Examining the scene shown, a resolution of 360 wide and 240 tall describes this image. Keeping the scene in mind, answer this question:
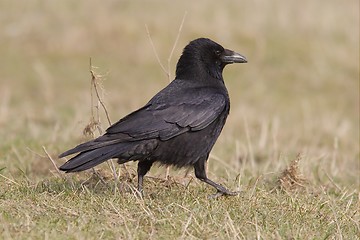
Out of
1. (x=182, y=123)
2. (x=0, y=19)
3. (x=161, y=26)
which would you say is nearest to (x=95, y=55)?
(x=161, y=26)

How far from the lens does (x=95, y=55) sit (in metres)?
15.4

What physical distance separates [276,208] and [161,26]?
10.9 meters

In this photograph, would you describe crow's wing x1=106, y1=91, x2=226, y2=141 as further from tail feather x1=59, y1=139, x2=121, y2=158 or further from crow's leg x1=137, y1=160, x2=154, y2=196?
crow's leg x1=137, y1=160, x2=154, y2=196

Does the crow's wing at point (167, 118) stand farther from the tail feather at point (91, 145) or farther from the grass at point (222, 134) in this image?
the grass at point (222, 134)

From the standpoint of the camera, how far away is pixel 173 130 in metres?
5.69

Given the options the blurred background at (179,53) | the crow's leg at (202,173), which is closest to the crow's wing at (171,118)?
the crow's leg at (202,173)

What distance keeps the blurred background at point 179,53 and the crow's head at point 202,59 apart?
2.82 meters

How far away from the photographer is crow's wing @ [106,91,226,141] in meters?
5.55

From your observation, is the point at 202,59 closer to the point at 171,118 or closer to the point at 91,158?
the point at 171,118

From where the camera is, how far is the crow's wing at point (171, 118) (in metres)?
5.55

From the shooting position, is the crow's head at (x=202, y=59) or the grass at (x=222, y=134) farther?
the crow's head at (x=202, y=59)

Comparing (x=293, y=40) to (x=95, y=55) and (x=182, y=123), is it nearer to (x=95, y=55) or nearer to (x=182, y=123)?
(x=95, y=55)

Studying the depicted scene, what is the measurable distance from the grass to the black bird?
0.28 m

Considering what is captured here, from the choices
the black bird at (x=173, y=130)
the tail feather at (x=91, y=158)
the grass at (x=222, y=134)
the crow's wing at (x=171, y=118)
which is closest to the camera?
the grass at (x=222, y=134)
